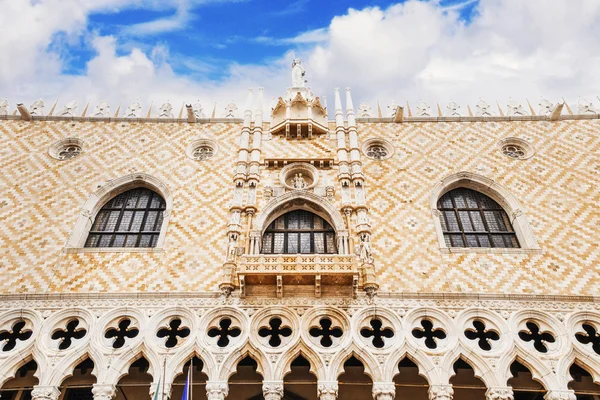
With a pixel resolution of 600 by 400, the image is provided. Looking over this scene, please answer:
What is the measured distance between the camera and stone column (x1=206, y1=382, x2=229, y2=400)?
984cm

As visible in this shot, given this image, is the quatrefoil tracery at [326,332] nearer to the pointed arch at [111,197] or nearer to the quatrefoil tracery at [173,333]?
the quatrefoil tracery at [173,333]

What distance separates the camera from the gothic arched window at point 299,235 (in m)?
13.1

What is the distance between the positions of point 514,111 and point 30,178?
17.1 m

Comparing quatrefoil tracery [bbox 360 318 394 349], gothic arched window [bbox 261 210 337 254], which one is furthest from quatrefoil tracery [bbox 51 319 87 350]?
quatrefoil tracery [bbox 360 318 394 349]

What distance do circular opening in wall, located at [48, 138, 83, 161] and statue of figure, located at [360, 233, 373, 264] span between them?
33.3 ft

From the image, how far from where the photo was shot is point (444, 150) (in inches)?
597

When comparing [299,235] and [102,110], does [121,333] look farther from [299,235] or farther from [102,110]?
[102,110]

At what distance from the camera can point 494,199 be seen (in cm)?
1420

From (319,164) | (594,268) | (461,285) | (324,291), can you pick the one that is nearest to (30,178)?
(319,164)

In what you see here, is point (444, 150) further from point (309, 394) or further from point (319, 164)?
point (309, 394)

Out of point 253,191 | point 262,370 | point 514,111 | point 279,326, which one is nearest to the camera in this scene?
point 262,370

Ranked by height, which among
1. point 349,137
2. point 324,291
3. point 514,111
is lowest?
point 324,291

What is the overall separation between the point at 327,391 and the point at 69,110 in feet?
45.3

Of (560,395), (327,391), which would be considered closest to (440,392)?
(327,391)
